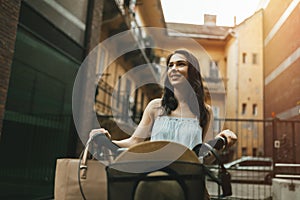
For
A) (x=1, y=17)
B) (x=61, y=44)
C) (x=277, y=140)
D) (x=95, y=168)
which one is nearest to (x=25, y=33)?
(x=1, y=17)

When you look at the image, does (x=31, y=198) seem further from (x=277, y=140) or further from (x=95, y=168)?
(x=277, y=140)

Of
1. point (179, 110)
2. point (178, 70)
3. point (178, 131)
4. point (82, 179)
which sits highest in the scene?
point (178, 70)

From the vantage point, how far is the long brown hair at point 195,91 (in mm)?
1424

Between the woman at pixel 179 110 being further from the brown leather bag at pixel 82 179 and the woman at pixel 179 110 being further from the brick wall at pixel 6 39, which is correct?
the brick wall at pixel 6 39

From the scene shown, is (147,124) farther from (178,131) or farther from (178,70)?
(178,70)

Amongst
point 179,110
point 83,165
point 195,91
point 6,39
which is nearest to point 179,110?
point 179,110

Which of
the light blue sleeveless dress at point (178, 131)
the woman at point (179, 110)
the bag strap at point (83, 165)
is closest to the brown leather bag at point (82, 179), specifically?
the bag strap at point (83, 165)

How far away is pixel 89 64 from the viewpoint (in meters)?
6.14

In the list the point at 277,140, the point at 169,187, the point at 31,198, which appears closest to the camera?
the point at 169,187

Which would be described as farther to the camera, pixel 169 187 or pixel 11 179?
pixel 11 179

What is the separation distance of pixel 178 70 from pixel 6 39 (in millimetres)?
3087

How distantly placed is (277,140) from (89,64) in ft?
13.8

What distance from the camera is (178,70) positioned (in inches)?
54.9

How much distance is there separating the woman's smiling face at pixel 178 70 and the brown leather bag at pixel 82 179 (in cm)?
59
